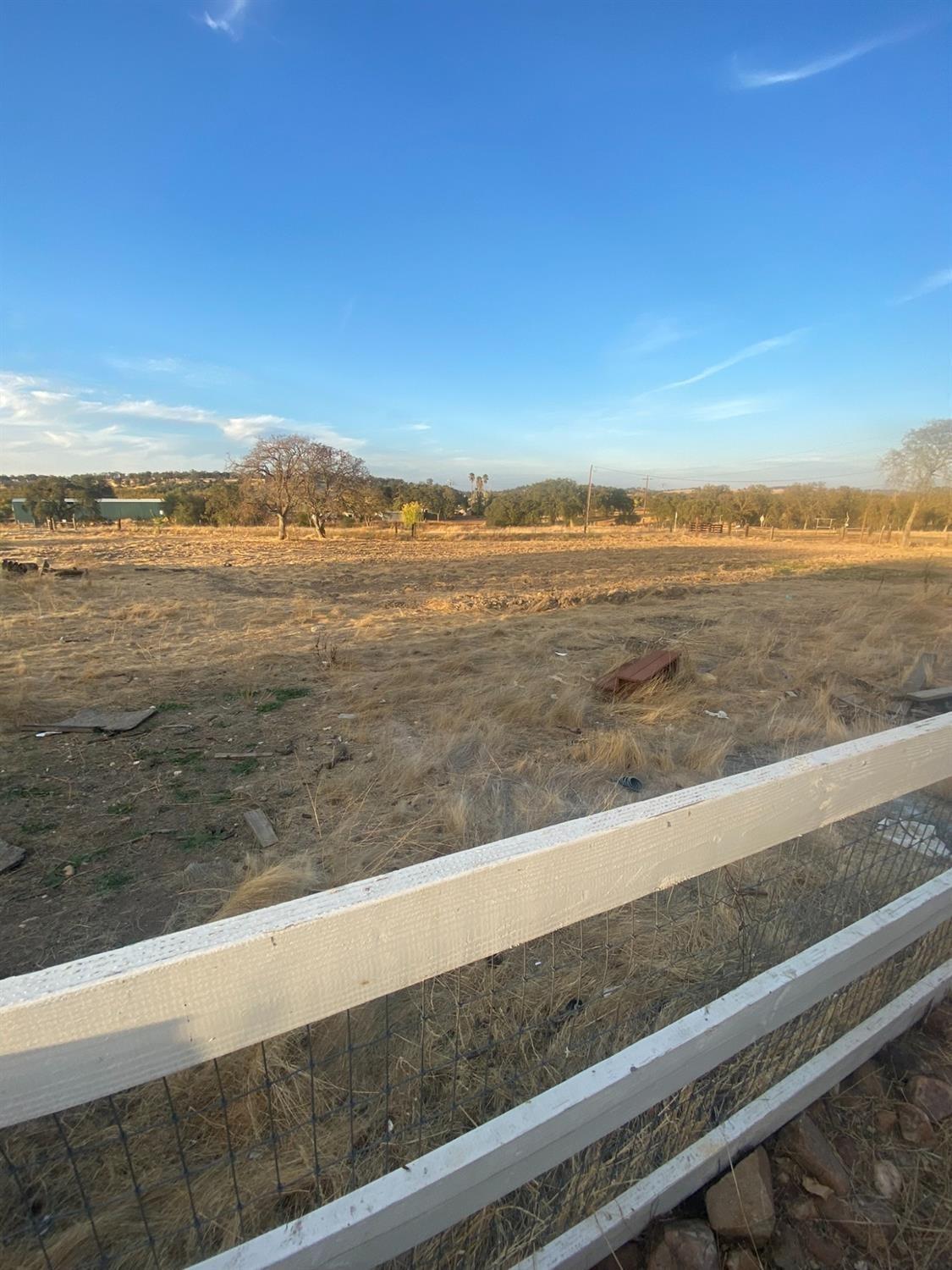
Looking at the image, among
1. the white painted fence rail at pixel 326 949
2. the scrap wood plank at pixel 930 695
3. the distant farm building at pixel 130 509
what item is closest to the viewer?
the white painted fence rail at pixel 326 949

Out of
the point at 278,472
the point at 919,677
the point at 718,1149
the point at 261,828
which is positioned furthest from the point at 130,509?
the point at 718,1149

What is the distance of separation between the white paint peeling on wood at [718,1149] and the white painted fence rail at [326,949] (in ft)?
2.34

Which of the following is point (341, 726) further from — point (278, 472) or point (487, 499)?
point (487, 499)

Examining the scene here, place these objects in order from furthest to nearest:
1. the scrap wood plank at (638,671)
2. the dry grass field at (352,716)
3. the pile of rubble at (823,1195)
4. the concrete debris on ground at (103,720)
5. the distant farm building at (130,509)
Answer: the distant farm building at (130,509) < the scrap wood plank at (638,671) < the concrete debris on ground at (103,720) < the dry grass field at (352,716) < the pile of rubble at (823,1195)

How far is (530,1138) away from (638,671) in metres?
5.65

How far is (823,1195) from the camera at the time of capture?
1.46 m

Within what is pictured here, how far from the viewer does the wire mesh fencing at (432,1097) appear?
4.46 ft

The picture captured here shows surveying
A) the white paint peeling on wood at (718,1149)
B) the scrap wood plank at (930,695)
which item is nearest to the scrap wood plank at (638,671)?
the scrap wood plank at (930,695)

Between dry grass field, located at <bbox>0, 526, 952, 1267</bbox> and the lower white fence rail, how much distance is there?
67mm

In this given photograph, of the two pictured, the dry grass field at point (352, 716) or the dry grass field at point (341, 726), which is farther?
the dry grass field at point (352, 716)

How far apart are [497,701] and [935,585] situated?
1584cm

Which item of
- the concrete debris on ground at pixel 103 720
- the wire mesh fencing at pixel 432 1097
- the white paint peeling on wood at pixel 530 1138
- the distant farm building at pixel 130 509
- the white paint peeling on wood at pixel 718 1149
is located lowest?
the concrete debris on ground at pixel 103 720

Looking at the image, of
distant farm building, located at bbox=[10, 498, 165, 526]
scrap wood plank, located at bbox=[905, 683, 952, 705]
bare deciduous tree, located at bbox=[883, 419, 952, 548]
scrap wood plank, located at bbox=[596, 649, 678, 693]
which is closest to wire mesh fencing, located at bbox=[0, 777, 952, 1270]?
scrap wood plank, located at bbox=[596, 649, 678, 693]

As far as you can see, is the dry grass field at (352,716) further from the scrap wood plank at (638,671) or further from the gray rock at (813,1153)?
the gray rock at (813,1153)
